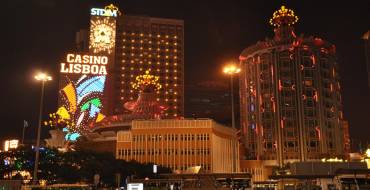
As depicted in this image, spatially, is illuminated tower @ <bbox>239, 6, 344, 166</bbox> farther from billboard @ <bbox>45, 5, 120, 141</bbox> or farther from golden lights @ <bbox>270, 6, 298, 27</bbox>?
billboard @ <bbox>45, 5, 120, 141</bbox>

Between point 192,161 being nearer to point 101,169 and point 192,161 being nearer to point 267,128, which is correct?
point 101,169

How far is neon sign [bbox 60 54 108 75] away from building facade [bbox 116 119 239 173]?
41033mm

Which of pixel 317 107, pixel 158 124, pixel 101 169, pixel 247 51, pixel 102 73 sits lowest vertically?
pixel 101 169

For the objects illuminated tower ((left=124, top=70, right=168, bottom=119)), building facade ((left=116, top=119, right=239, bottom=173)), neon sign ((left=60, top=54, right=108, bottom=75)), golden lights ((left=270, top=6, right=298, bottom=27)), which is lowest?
building facade ((left=116, top=119, right=239, bottom=173))

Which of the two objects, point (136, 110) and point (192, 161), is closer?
point (192, 161)

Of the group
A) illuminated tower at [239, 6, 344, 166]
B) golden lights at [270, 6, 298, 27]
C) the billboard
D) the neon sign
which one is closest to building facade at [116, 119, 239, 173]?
the billboard

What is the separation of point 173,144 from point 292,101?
64130 mm

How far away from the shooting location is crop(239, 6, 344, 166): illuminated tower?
148 m

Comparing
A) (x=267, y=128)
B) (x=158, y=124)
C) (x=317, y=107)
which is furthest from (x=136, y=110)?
(x=317, y=107)

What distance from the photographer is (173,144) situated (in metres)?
104

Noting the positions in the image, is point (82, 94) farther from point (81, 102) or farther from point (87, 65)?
point (87, 65)

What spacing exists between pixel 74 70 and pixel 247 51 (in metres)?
66.6

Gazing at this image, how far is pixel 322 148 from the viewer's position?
146 meters

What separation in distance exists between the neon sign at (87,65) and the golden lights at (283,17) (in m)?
69.3
